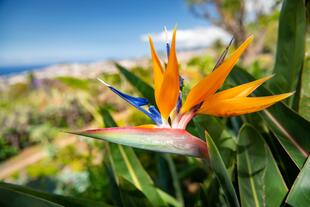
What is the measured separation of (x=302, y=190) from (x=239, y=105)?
0.16 metres

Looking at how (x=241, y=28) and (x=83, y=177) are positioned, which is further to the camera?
(x=241, y=28)

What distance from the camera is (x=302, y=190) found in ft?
1.31

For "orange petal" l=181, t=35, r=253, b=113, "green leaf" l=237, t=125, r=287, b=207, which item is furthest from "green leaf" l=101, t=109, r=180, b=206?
"orange petal" l=181, t=35, r=253, b=113

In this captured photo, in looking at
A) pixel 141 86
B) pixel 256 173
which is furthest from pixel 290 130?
pixel 141 86

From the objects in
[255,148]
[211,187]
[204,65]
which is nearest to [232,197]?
[255,148]

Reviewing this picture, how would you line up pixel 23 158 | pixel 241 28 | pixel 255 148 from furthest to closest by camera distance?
pixel 241 28
pixel 23 158
pixel 255 148

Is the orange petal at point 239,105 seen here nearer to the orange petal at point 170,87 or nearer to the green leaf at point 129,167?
the orange petal at point 170,87

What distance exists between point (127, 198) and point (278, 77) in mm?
414

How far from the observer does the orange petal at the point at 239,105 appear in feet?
1.14

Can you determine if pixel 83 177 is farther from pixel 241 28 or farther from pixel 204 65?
pixel 241 28

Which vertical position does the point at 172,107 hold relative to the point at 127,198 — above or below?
above

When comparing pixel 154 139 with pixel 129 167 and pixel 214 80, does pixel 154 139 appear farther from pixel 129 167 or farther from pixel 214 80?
pixel 129 167

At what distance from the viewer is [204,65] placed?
2.43 metres

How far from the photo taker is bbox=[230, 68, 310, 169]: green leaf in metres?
0.50
